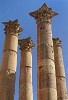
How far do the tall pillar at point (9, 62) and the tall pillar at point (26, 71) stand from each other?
4.07 m

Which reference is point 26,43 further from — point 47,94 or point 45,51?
point 47,94

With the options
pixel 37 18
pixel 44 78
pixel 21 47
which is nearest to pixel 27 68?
pixel 21 47

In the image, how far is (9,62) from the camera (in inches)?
753

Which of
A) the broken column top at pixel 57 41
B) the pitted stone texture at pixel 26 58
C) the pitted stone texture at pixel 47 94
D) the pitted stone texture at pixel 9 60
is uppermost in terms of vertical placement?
the broken column top at pixel 57 41

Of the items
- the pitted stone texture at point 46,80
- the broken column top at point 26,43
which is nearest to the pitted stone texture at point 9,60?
the pitted stone texture at point 46,80

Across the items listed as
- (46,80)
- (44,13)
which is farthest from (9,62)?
(44,13)

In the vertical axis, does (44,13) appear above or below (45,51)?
above

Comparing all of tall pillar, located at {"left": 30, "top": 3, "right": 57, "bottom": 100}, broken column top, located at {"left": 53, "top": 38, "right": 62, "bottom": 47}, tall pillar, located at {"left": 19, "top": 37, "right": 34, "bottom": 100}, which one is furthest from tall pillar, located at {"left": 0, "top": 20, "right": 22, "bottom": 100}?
broken column top, located at {"left": 53, "top": 38, "right": 62, "bottom": 47}

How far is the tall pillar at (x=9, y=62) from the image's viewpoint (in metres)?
17.8

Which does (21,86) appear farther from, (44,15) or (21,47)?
(44,15)

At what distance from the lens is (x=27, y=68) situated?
965 inches

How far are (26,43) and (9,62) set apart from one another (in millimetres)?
7547

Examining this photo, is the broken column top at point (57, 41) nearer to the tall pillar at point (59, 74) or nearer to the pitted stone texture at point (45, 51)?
the tall pillar at point (59, 74)

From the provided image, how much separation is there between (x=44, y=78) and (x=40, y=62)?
5.12 feet
